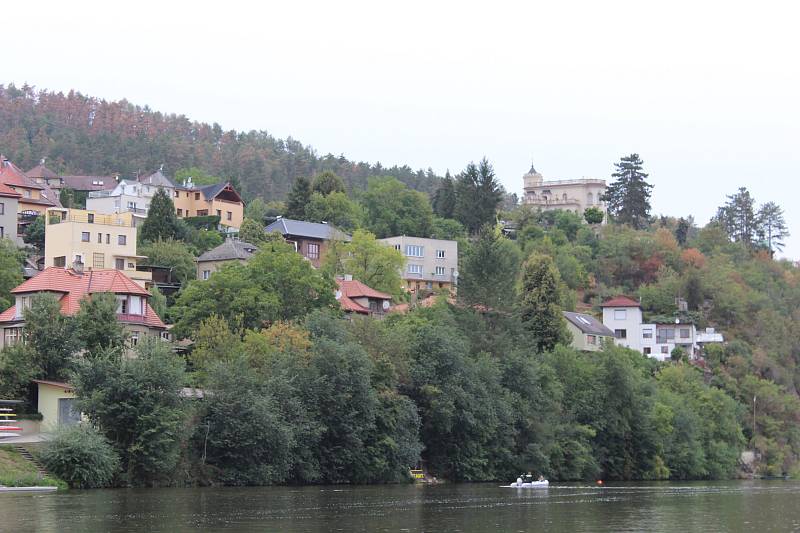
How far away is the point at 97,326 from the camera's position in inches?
2849

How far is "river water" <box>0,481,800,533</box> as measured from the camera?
44469mm

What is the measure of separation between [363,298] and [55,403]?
43.5m

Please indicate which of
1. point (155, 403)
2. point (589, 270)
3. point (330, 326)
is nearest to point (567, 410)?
point (330, 326)

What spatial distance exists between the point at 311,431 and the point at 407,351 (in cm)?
1211

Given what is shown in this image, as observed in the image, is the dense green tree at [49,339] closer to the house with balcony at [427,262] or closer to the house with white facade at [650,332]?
the house with balcony at [427,262]

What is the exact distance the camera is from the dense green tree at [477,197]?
559ft

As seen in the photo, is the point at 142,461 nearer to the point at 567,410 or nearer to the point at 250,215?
the point at 567,410

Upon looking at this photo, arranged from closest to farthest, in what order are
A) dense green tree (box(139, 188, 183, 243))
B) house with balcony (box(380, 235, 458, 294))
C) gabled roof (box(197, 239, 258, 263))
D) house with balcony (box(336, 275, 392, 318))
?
house with balcony (box(336, 275, 392, 318)) < gabled roof (box(197, 239, 258, 263)) < dense green tree (box(139, 188, 183, 243)) < house with balcony (box(380, 235, 458, 294))

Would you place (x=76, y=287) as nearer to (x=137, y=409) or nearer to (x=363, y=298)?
(x=137, y=409)

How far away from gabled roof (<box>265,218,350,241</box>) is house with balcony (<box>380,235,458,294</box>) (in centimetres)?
648

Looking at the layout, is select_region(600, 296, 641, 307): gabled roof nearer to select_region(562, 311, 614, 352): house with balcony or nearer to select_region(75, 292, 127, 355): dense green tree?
select_region(562, 311, 614, 352): house with balcony

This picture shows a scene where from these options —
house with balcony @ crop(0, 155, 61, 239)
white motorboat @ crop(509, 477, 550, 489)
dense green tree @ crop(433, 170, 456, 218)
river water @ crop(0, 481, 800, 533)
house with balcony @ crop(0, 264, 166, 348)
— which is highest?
dense green tree @ crop(433, 170, 456, 218)

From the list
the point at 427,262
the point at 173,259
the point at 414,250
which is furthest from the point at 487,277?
the point at 427,262

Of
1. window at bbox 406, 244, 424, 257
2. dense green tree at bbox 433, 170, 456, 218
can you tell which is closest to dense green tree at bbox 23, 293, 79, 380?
window at bbox 406, 244, 424, 257
